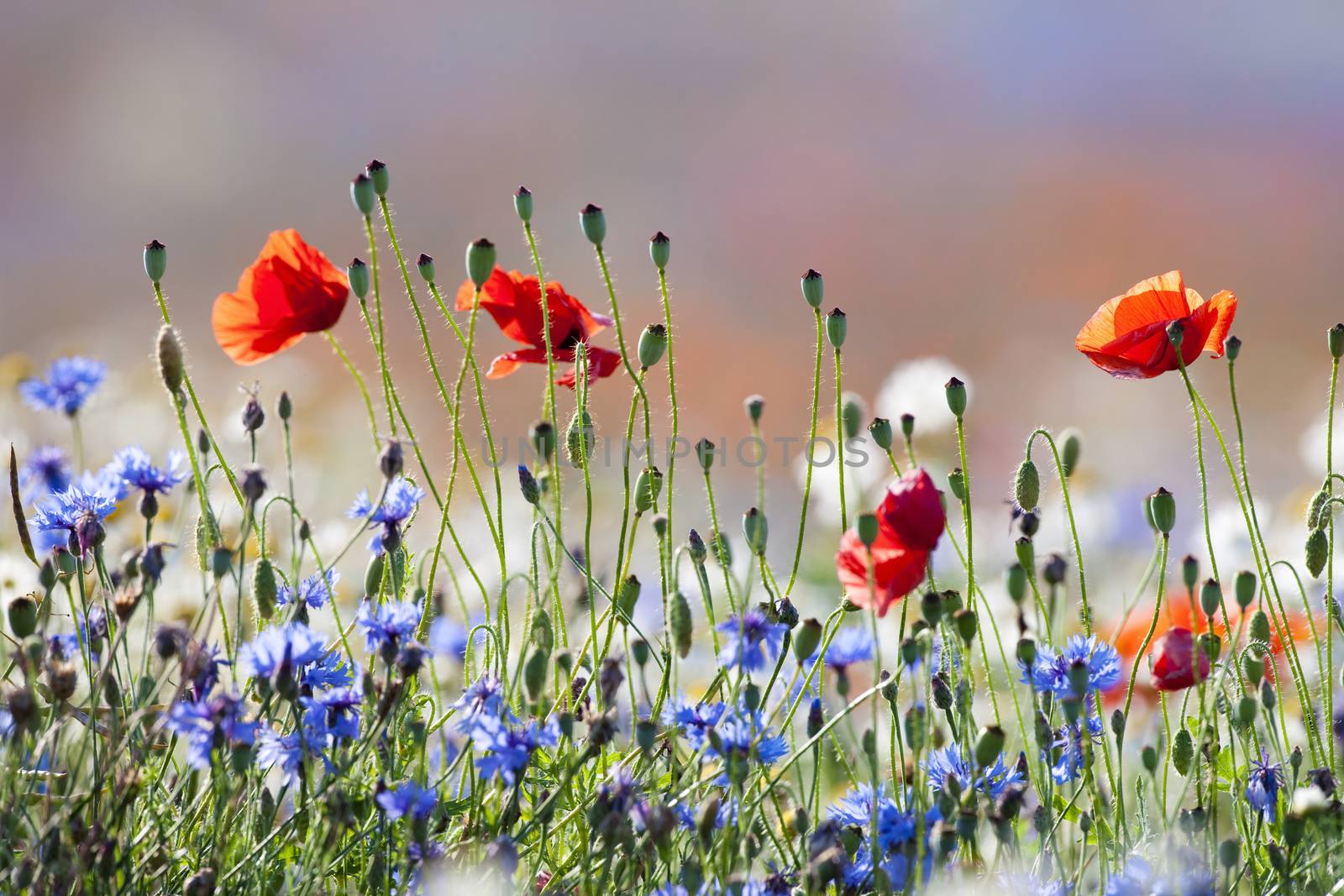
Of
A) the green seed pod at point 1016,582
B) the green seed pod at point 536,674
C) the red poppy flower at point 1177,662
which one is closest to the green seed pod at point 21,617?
the green seed pod at point 536,674

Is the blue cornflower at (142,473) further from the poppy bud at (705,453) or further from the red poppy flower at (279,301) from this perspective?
the poppy bud at (705,453)

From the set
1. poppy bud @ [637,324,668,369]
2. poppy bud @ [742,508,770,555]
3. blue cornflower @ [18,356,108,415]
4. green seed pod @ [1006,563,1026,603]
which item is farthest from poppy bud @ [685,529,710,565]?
blue cornflower @ [18,356,108,415]

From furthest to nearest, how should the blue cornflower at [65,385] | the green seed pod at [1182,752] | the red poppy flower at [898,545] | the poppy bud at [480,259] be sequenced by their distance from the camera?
the blue cornflower at [65,385] < the poppy bud at [480,259] < the green seed pod at [1182,752] < the red poppy flower at [898,545]

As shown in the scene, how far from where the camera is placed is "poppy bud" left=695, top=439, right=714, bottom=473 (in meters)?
1.16

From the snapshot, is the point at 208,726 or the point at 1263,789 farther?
the point at 1263,789

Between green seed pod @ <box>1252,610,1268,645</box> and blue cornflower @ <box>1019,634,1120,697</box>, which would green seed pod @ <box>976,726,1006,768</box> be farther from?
green seed pod @ <box>1252,610,1268,645</box>

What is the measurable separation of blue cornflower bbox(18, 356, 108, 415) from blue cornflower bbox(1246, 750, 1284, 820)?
1393mm

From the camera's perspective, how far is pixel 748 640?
0.97m

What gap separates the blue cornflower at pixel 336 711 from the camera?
97 cm

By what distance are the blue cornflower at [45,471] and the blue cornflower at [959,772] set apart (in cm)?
116

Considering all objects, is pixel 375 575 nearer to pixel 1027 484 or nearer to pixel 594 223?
pixel 594 223

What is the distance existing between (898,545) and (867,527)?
0.22ft

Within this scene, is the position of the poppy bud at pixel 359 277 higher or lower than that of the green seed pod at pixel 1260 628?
higher

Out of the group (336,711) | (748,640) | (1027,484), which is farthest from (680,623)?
(1027,484)
